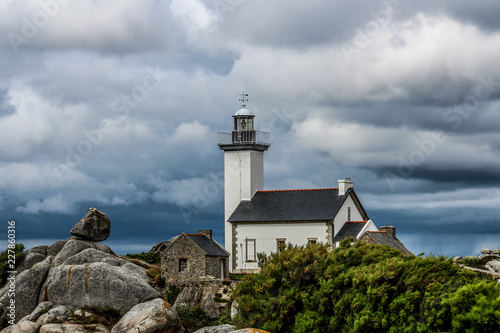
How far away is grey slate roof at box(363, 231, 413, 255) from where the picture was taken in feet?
135

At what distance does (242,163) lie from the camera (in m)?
50.5

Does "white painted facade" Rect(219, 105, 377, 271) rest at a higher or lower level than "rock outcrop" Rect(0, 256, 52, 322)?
higher

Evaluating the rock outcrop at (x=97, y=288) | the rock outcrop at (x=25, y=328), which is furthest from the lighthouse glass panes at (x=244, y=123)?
the rock outcrop at (x=25, y=328)

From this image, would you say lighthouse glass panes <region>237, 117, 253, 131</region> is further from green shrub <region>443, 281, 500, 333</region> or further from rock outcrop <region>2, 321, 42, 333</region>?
green shrub <region>443, 281, 500, 333</region>

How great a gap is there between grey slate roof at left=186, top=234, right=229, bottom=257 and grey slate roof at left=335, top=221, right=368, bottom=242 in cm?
788

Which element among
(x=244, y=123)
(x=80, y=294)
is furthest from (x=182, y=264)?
(x=244, y=123)

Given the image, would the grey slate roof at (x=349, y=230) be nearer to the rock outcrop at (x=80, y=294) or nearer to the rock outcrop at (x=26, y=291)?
the rock outcrop at (x=80, y=294)

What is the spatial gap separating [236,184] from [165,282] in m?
12.4

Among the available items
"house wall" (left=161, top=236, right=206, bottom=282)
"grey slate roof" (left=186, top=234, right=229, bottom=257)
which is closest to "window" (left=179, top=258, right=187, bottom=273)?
"house wall" (left=161, top=236, right=206, bottom=282)

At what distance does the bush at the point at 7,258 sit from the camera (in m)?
41.6

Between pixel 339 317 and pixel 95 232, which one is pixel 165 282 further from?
pixel 339 317

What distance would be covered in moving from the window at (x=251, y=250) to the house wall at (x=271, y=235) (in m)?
0.22

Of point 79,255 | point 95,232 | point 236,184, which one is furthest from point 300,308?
point 236,184

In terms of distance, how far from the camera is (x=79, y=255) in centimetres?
3981
